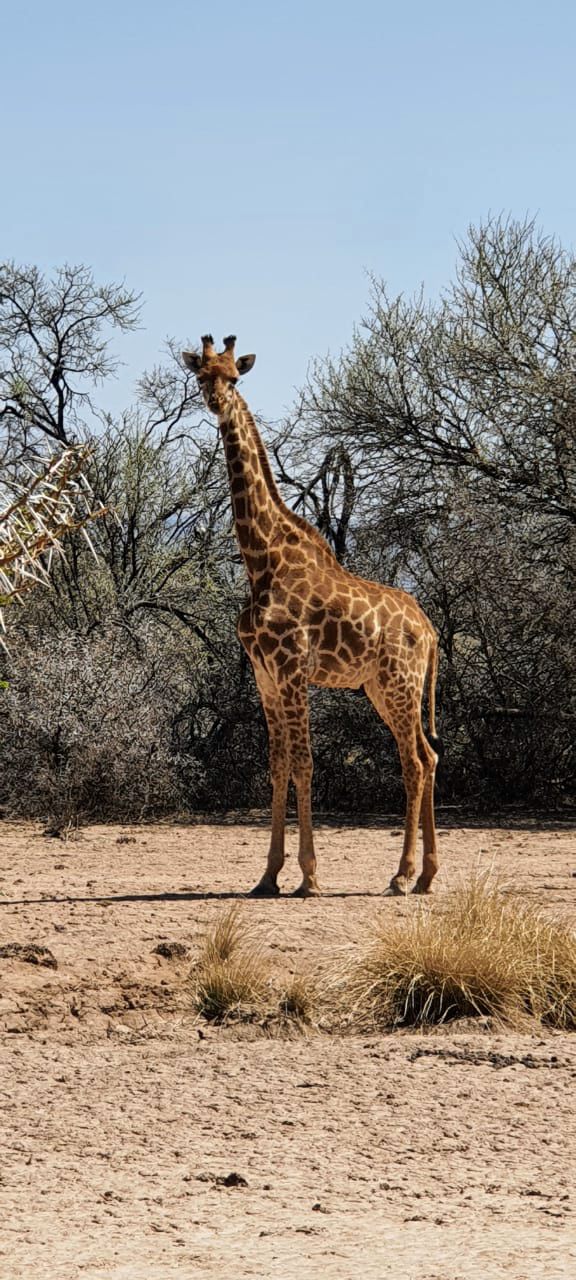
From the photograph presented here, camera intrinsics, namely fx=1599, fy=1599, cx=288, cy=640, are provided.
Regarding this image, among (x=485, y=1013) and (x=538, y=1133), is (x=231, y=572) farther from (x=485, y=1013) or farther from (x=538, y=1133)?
(x=538, y=1133)

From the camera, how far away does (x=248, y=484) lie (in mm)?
10023

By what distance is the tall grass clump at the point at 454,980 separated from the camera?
697 centimetres

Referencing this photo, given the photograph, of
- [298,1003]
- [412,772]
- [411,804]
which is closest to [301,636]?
[412,772]

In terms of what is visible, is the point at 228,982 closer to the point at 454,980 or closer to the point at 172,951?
the point at 172,951

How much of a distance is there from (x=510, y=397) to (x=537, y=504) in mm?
1061

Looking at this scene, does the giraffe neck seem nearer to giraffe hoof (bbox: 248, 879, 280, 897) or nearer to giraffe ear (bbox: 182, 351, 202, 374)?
giraffe ear (bbox: 182, 351, 202, 374)

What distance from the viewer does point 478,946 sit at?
7125 millimetres

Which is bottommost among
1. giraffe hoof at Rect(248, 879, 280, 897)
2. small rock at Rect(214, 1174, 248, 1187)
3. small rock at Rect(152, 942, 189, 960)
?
small rock at Rect(214, 1174, 248, 1187)

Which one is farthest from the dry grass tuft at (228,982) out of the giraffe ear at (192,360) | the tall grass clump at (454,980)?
the giraffe ear at (192,360)

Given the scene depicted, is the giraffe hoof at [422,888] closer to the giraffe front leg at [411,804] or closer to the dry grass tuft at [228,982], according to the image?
the giraffe front leg at [411,804]

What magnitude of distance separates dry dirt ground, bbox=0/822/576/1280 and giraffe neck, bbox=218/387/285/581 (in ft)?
7.58

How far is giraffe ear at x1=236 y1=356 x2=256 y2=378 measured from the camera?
9.81 meters

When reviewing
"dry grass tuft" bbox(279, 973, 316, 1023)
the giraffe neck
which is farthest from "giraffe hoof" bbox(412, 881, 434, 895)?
"dry grass tuft" bbox(279, 973, 316, 1023)

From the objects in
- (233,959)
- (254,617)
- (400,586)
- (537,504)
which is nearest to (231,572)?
(400,586)
